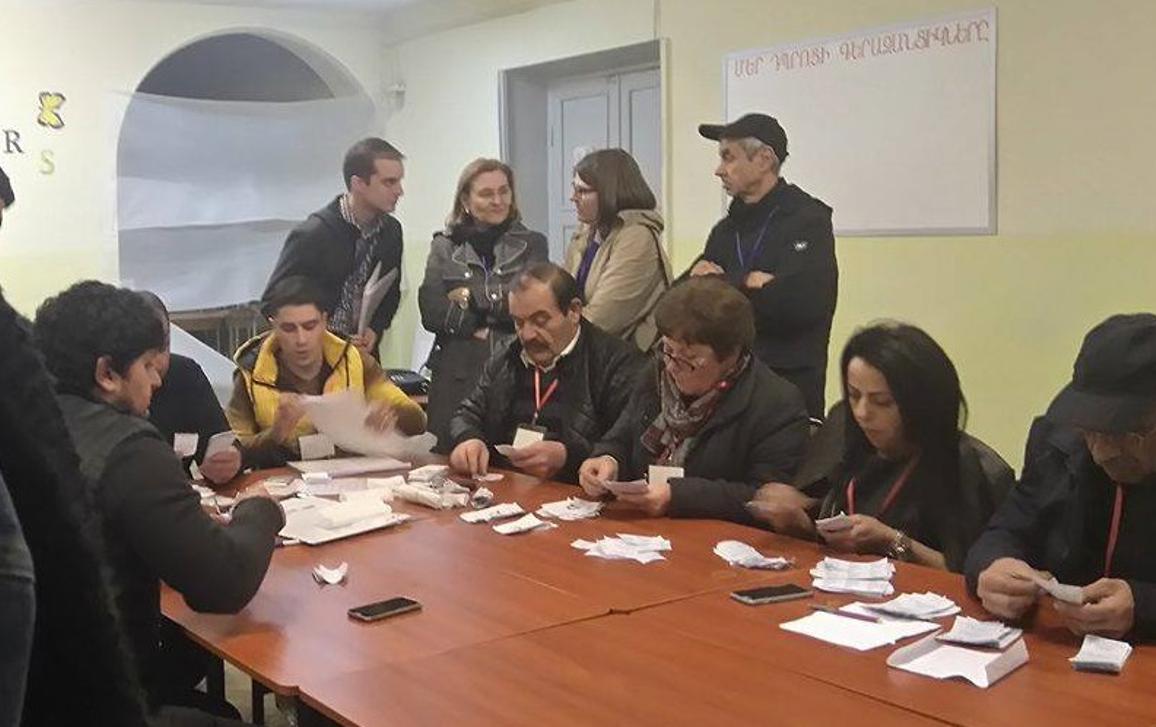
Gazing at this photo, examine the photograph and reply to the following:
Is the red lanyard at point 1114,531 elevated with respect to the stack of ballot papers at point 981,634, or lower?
elevated

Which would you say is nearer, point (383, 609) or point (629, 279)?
point (383, 609)

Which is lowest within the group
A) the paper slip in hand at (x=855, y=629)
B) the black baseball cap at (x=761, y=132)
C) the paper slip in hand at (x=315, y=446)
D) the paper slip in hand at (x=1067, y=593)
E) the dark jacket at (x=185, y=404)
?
the paper slip in hand at (x=855, y=629)

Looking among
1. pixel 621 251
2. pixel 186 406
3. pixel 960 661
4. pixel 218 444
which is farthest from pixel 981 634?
pixel 186 406

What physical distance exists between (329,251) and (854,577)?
114 inches

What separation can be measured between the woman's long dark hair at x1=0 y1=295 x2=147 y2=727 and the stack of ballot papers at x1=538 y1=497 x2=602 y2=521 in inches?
89.7

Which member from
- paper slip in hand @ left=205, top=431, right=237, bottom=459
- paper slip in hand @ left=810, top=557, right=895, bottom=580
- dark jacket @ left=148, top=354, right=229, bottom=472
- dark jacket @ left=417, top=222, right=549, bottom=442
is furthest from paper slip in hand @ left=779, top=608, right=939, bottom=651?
dark jacket @ left=417, top=222, right=549, bottom=442

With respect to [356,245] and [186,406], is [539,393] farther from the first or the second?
[356,245]

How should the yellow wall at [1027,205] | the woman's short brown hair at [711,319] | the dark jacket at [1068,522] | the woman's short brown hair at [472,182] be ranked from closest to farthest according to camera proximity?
the dark jacket at [1068,522] → the woman's short brown hair at [711,319] → the yellow wall at [1027,205] → the woman's short brown hair at [472,182]

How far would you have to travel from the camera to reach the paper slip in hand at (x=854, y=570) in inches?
95.3

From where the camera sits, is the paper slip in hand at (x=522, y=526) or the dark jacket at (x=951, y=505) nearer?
the dark jacket at (x=951, y=505)

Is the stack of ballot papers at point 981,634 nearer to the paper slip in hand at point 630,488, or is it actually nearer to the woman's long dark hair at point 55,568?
the paper slip in hand at point 630,488

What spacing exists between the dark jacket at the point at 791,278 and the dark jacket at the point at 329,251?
1532mm

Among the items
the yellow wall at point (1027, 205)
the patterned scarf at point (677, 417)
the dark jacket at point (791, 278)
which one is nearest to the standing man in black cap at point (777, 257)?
the dark jacket at point (791, 278)

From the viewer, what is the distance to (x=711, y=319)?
3084 mm
